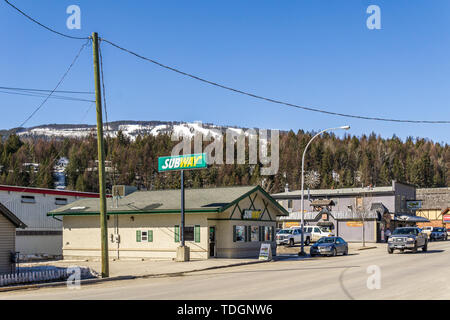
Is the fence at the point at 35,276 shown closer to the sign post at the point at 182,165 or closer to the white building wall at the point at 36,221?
the sign post at the point at 182,165

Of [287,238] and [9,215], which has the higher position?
[9,215]

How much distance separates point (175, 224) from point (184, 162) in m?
4.33

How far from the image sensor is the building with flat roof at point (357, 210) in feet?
195

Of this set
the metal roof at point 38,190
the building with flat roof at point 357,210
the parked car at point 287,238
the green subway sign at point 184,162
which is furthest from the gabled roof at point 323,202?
the green subway sign at point 184,162

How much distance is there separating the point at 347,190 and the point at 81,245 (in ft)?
137

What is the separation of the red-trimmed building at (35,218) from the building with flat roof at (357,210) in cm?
2670

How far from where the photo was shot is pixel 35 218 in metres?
41.7

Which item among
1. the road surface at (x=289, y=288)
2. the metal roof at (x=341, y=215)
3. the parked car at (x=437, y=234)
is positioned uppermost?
the road surface at (x=289, y=288)

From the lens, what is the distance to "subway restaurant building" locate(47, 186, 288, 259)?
33375mm

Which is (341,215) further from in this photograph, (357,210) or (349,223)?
(357,210)

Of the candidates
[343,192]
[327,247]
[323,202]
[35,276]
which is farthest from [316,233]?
[35,276]

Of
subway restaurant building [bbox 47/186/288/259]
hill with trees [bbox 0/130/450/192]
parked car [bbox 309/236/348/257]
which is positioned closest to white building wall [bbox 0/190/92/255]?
subway restaurant building [bbox 47/186/288/259]
